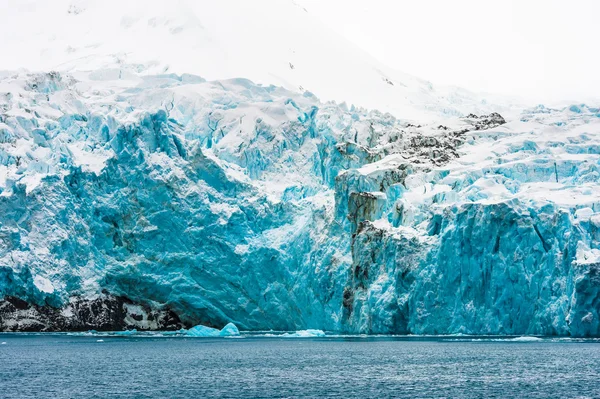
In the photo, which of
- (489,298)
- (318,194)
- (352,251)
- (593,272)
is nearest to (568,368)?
(593,272)

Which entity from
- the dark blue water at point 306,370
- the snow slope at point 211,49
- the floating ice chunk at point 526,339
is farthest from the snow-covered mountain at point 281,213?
the snow slope at point 211,49

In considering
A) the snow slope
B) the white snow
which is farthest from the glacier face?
the snow slope

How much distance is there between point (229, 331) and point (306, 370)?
33.7 metres

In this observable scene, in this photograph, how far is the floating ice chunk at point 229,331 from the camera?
285 ft

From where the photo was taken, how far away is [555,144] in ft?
291

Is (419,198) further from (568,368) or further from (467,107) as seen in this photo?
(467,107)

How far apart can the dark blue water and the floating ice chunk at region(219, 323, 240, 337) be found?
367 inches

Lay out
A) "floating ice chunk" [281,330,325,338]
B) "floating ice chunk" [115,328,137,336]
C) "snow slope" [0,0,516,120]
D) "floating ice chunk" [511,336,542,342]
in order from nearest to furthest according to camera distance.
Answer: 1. "floating ice chunk" [511,336,542,342]
2. "floating ice chunk" [281,330,325,338]
3. "floating ice chunk" [115,328,137,336]
4. "snow slope" [0,0,516,120]

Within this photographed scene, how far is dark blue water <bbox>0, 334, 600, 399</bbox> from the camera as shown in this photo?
4456cm

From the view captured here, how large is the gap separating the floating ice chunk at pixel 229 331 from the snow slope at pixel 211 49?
46.5 metres

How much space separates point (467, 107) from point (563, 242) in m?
75.8

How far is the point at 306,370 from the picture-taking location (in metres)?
54.8

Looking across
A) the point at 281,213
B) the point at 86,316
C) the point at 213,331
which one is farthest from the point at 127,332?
the point at 281,213

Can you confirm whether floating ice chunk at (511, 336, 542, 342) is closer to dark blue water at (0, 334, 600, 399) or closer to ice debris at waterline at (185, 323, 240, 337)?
dark blue water at (0, 334, 600, 399)
